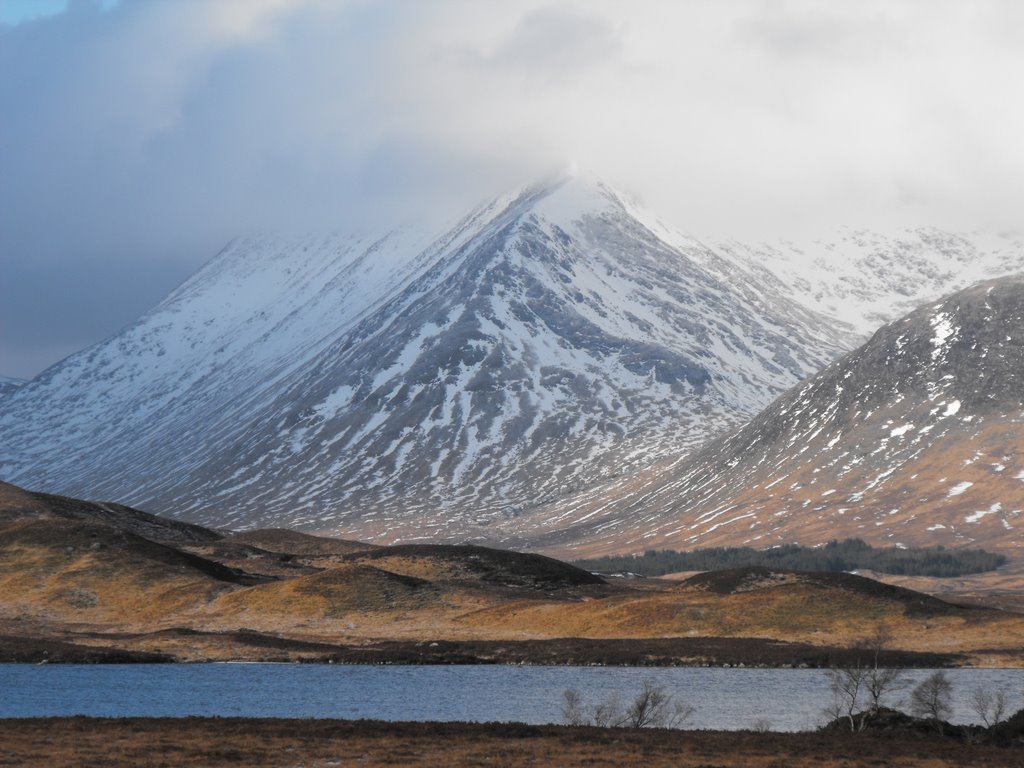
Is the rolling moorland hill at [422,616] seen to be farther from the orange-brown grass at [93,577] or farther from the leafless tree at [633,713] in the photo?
the leafless tree at [633,713]

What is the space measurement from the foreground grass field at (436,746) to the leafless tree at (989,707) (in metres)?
11.2

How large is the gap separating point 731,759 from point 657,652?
243 ft

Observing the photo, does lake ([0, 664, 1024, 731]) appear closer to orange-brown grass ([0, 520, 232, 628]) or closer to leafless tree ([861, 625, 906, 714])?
leafless tree ([861, 625, 906, 714])

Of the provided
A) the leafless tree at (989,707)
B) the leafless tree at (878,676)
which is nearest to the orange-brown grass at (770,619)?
the leafless tree at (878,676)

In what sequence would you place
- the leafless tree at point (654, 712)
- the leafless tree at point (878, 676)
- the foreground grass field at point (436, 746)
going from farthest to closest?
the leafless tree at point (878, 676)
the leafless tree at point (654, 712)
the foreground grass field at point (436, 746)

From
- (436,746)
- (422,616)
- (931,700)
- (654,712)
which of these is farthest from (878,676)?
(422,616)

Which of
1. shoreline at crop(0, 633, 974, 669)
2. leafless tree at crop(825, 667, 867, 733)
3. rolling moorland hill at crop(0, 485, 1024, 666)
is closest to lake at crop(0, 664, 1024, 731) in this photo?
leafless tree at crop(825, 667, 867, 733)

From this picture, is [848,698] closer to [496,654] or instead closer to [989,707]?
[989,707]

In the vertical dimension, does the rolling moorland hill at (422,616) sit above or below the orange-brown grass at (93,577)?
below

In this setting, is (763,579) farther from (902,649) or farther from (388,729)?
(388,729)

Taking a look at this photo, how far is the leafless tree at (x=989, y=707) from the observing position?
88044 mm

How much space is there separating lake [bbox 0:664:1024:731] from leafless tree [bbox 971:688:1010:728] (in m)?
1.02

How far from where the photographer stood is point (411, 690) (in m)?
111

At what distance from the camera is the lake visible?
3684 inches
